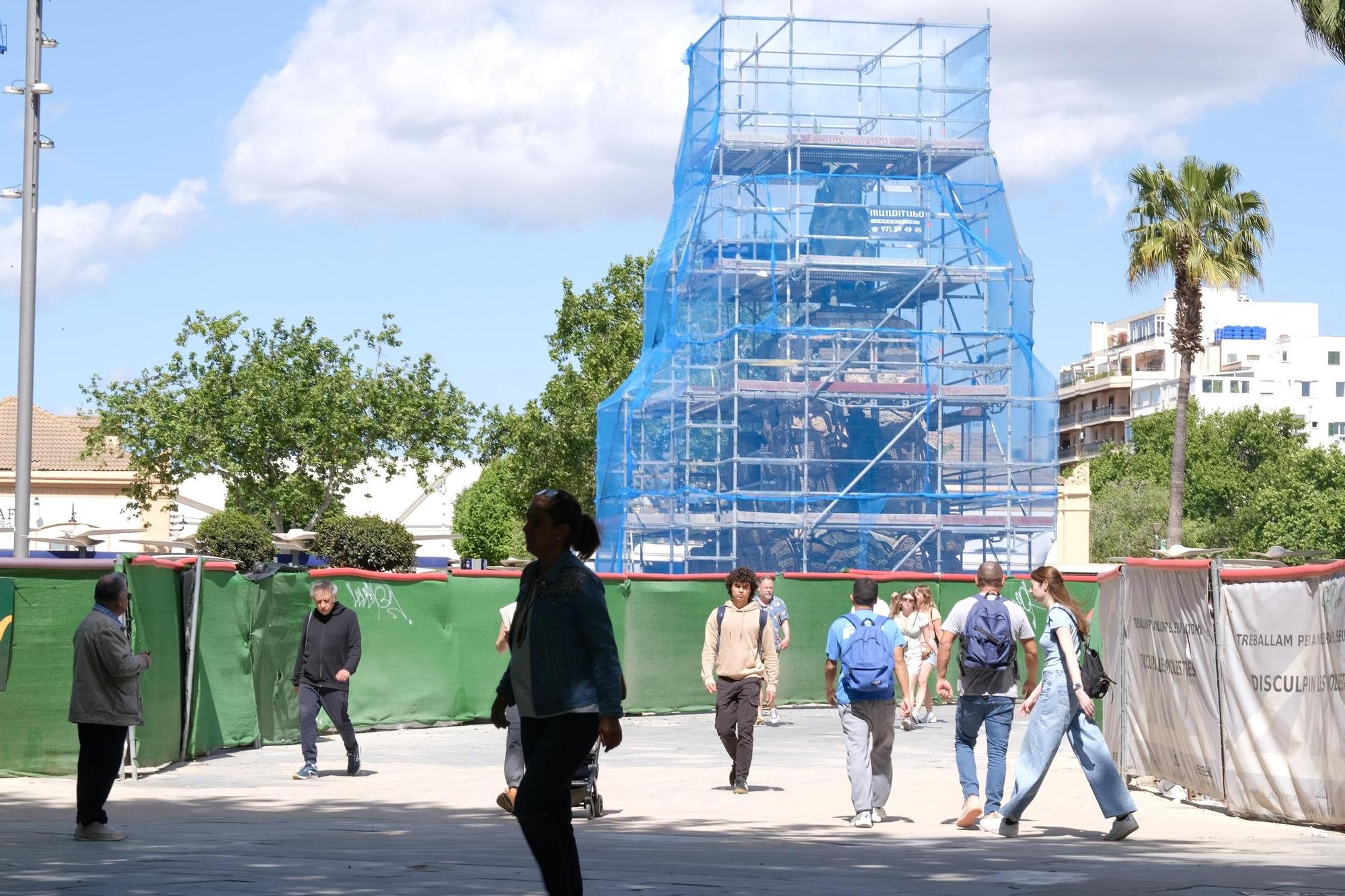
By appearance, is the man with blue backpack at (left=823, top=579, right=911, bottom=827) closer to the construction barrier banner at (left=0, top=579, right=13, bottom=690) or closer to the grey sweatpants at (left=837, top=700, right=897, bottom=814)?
the grey sweatpants at (left=837, top=700, right=897, bottom=814)

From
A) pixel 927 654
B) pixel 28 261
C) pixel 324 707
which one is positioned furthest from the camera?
pixel 927 654

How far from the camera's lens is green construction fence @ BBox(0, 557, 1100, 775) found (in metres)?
14.6

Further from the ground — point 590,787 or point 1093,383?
point 1093,383

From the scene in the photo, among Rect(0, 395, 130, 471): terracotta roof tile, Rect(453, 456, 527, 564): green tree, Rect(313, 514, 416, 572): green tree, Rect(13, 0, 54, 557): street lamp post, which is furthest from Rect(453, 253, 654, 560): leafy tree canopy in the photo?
Rect(13, 0, 54, 557): street lamp post

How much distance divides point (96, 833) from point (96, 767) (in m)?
0.38

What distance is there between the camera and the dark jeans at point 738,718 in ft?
47.4

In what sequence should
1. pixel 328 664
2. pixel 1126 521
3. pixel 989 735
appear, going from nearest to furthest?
pixel 989 735
pixel 328 664
pixel 1126 521

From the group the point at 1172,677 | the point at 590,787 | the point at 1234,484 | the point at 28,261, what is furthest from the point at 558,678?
the point at 1234,484

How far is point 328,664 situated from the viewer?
622 inches

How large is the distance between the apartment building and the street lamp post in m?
117

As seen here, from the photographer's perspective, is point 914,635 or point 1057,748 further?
point 914,635

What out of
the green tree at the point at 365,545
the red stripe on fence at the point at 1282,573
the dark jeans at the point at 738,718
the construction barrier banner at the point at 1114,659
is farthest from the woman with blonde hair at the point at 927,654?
the green tree at the point at 365,545

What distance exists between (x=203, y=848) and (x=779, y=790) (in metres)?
5.86

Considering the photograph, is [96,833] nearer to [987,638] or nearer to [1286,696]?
[987,638]
